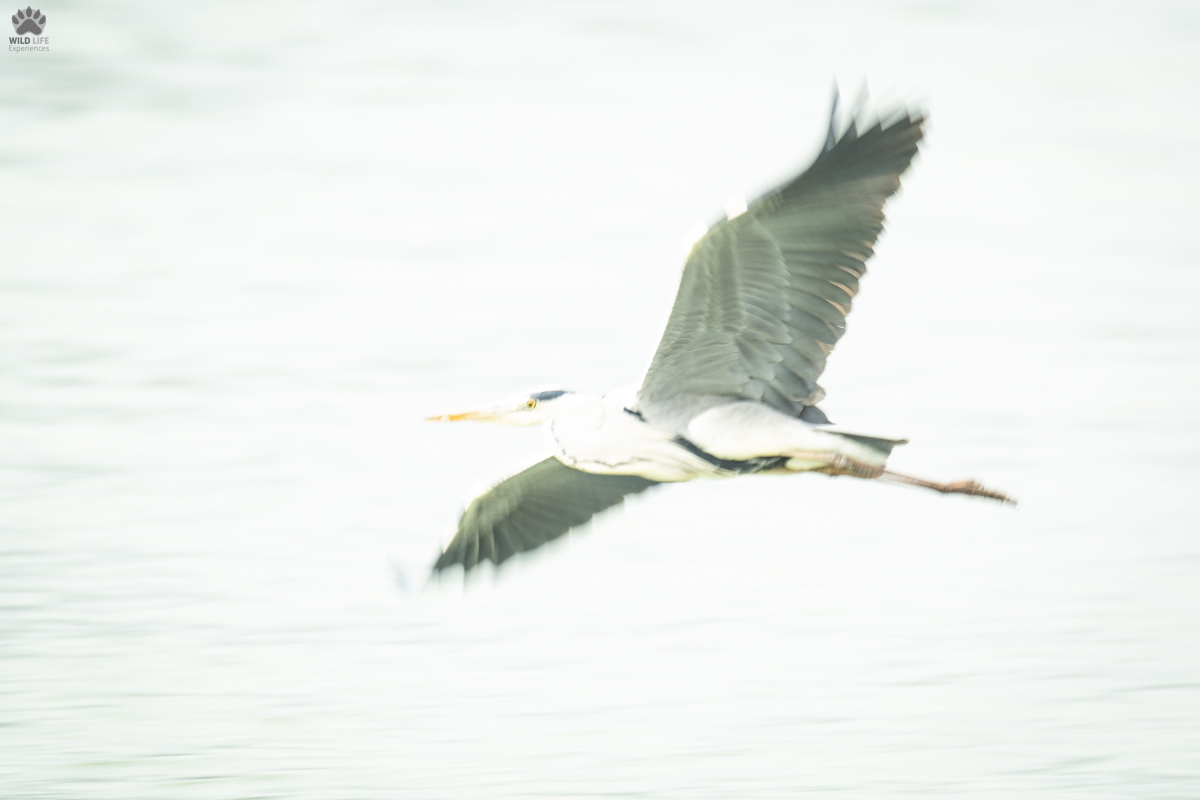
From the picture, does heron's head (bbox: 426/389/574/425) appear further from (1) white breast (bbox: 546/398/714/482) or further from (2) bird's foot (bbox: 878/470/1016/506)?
(2) bird's foot (bbox: 878/470/1016/506)

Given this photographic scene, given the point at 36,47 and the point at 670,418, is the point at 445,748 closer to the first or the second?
the point at 670,418

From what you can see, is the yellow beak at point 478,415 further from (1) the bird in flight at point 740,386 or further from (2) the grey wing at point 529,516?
(2) the grey wing at point 529,516

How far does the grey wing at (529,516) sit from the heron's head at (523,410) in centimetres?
56

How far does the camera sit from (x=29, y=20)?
19578 mm

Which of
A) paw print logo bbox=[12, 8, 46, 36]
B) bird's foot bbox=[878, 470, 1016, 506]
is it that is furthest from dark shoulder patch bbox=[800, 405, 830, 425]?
paw print logo bbox=[12, 8, 46, 36]

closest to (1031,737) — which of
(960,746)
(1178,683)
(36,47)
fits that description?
(960,746)

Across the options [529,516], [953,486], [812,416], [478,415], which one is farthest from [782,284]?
[529,516]

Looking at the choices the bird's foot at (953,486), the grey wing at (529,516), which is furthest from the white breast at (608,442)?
the bird's foot at (953,486)

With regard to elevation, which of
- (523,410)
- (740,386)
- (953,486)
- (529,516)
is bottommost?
(529,516)

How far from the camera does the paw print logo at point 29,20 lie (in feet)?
63.8

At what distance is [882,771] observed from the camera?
7.54 metres

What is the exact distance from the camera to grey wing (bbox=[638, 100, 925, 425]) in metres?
6.23

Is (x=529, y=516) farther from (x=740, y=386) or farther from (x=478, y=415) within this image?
(x=740, y=386)

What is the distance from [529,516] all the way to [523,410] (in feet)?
2.52
